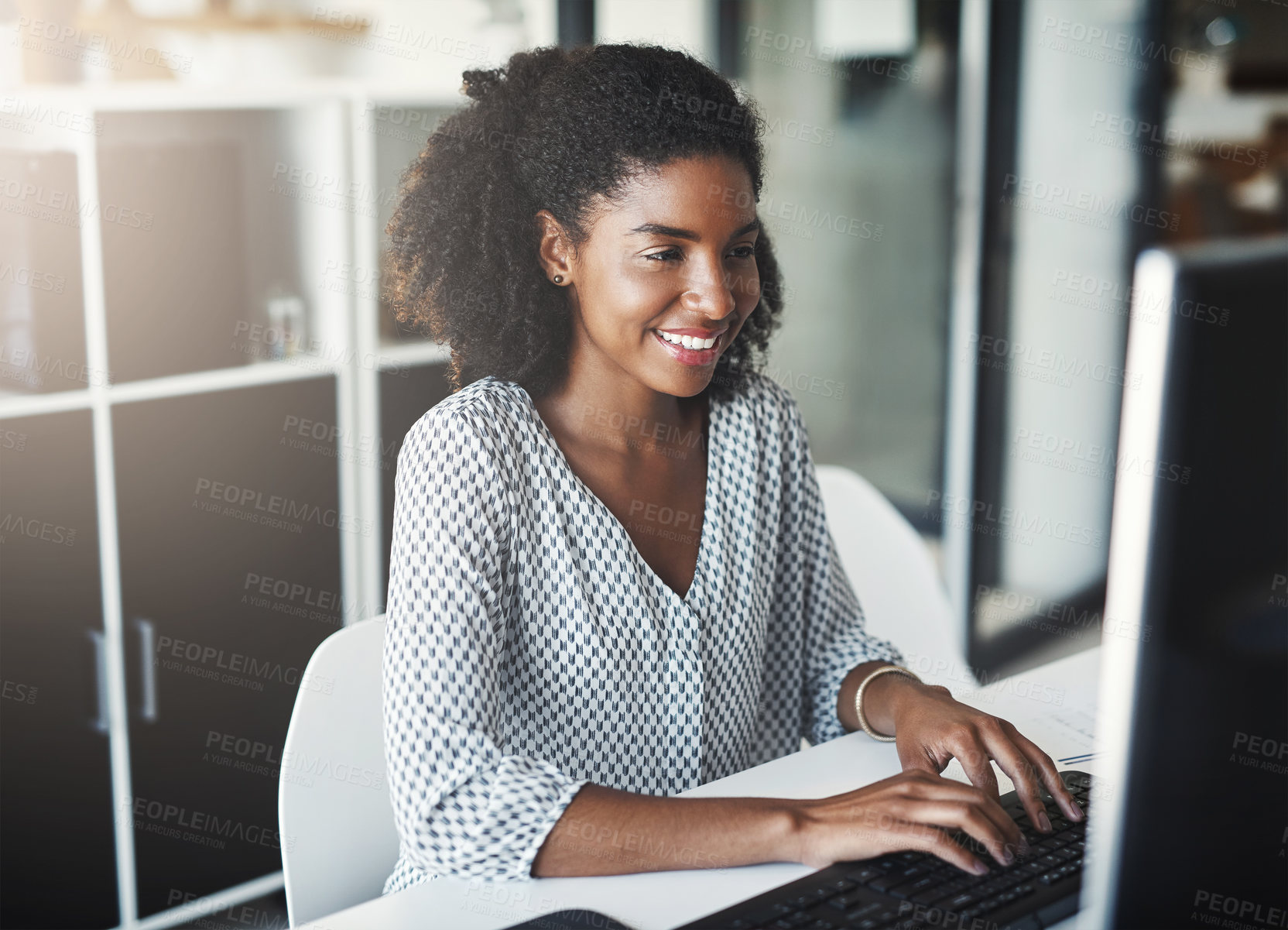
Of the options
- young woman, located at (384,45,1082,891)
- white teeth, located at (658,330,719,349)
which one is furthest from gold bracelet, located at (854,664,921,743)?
white teeth, located at (658,330,719,349)

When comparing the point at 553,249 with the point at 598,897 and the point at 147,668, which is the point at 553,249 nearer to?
the point at 598,897

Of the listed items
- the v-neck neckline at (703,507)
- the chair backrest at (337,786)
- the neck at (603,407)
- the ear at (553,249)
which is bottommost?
the chair backrest at (337,786)

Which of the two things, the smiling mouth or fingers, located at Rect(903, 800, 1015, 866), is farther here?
the smiling mouth

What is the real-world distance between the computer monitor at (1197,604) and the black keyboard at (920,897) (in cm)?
29

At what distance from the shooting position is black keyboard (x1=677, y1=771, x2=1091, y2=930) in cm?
83

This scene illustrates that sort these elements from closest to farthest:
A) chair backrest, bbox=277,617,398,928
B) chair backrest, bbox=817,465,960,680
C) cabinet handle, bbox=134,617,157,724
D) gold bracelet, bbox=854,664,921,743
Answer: chair backrest, bbox=277,617,398,928 → gold bracelet, bbox=854,664,921,743 → chair backrest, bbox=817,465,960,680 → cabinet handle, bbox=134,617,157,724

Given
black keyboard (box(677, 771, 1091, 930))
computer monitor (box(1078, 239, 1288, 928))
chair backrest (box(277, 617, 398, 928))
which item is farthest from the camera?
chair backrest (box(277, 617, 398, 928))

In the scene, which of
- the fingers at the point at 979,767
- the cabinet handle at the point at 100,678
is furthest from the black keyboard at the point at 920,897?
the cabinet handle at the point at 100,678

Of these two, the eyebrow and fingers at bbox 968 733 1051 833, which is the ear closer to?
the eyebrow

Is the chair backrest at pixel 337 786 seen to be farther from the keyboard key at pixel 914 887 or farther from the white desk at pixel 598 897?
the keyboard key at pixel 914 887

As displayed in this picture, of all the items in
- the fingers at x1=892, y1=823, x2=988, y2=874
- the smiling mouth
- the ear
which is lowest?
the fingers at x1=892, y1=823, x2=988, y2=874

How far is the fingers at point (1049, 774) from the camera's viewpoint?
1.02 metres

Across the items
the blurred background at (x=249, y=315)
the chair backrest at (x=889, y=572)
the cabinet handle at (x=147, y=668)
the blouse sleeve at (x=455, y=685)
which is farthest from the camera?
the cabinet handle at (x=147, y=668)

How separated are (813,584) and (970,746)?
0.40m
